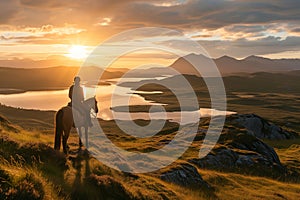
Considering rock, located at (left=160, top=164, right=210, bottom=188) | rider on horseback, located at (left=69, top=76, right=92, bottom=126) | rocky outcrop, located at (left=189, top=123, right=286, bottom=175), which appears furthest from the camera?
rocky outcrop, located at (left=189, top=123, right=286, bottom=175)

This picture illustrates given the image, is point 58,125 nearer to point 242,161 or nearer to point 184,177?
point 184,177

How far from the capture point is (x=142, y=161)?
85.7ft

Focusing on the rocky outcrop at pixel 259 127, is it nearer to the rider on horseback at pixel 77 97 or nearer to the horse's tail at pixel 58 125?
the rider on horseback at pixel 77 97

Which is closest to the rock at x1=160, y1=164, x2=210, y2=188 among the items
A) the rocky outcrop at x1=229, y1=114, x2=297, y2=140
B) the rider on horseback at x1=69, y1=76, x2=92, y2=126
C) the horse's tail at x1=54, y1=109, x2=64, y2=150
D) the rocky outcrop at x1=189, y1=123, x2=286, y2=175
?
the rider on horseback at x1=69, y1=76, x2=92, y2=126

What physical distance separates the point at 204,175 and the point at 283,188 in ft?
23.6

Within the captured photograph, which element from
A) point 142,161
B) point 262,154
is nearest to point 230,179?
point 142,161

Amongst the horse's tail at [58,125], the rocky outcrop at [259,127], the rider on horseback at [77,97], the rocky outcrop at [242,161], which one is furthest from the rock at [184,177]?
the rocky outcrop at [259,127]

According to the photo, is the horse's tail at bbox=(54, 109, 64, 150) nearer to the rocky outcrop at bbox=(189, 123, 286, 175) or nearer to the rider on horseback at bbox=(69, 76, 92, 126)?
the rider on horseback at bbox=(69, 76, 92, 126)

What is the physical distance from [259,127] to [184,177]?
4252cm

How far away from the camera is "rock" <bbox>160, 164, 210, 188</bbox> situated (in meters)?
23.1

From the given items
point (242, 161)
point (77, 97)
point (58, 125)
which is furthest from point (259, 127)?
point (58, 125)

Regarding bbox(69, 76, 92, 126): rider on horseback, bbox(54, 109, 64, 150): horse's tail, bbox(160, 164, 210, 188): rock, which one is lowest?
bbox(160, 164, 210, 188): rock

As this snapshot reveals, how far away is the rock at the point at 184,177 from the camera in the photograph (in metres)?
23.1

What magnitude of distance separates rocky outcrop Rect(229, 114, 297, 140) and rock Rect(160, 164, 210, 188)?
38.9 metres
